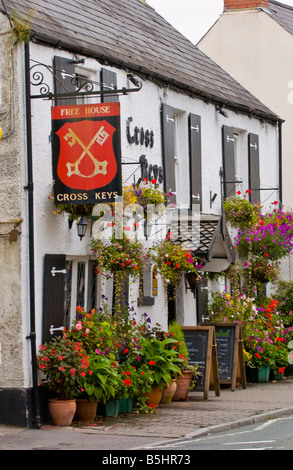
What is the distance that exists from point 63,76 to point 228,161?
691cm

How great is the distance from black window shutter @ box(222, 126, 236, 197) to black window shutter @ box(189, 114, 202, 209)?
4.60 feet

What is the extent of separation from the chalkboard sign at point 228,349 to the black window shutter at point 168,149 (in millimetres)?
2471

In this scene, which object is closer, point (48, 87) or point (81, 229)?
point (48, 87)

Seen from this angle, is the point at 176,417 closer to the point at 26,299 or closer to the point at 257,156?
the point at 26,299

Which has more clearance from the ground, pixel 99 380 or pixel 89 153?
pixel 89 153

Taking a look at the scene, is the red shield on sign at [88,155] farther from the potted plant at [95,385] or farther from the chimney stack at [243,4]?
the chimney stack at [243,4]

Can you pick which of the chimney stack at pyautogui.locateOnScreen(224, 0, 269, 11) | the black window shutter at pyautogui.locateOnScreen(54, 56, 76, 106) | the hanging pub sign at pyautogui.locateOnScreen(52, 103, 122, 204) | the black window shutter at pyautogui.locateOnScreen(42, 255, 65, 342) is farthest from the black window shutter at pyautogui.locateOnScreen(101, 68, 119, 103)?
the chimney stack at pyautogui.locateOnScreen(224, 0, 269, 11)

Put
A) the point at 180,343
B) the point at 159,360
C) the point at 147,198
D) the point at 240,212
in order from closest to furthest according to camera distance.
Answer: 1. the point at 159,360
2. the point at 147,198
3. the point at 180,343
4. the point at 240,212

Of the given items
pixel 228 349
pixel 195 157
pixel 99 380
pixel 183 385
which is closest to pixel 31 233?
pixel 99 380

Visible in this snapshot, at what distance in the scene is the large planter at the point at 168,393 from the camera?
13.9m

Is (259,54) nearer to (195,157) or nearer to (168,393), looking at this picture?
(195,157)

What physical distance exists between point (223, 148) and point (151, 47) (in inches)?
104

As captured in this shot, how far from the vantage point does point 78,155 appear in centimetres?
1190

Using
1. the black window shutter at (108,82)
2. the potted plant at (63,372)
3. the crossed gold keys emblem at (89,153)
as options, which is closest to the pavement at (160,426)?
the potted plant at (63,372)
